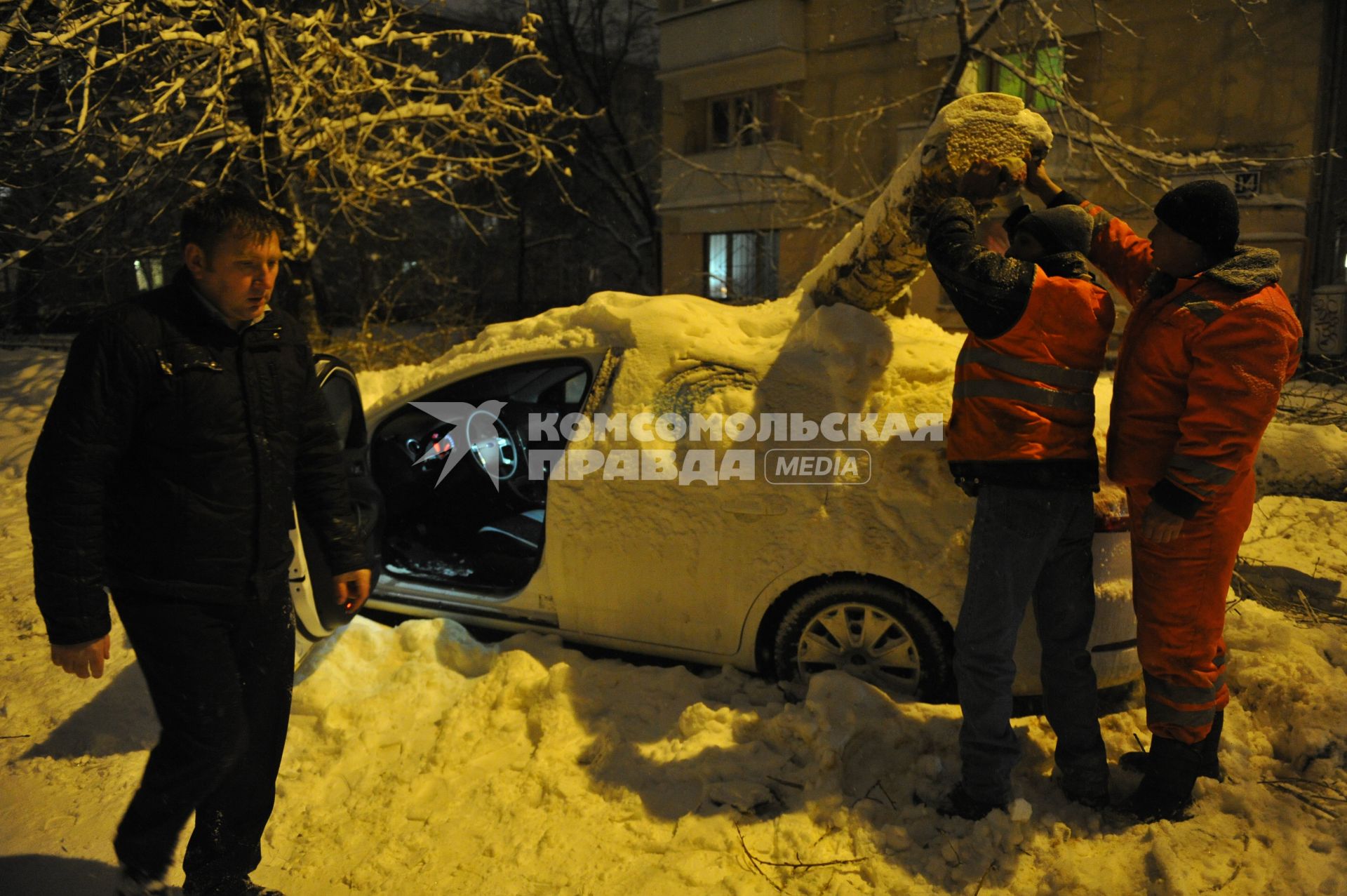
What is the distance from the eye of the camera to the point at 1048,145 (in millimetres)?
2928

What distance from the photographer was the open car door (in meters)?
3.19

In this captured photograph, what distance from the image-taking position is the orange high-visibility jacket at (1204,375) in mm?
2414

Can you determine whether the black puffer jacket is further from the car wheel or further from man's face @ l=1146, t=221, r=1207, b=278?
man's face @ l=1146, t=221, r=1207, b=278

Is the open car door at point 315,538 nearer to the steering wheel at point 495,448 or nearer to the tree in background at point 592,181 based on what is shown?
the steering wheel at point 495,448

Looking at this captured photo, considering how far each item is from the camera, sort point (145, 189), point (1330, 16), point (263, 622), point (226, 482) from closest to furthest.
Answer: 1. point (226, 482)
2. point (263, 622)
3. point (145, 189)
4. point (1330, 16)

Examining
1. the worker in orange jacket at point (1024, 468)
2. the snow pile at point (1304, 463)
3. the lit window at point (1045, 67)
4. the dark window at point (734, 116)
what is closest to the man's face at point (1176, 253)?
the worker in orange jacket at point (1024, 468)

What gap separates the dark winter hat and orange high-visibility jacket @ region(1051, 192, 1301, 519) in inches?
10.4

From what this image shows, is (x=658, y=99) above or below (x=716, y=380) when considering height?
above

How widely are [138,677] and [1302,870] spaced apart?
4.24 meters

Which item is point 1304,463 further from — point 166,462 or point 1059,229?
point 166,462

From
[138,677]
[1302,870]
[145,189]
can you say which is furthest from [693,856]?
[145,189]

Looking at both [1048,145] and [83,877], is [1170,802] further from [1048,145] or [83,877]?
[83,877]

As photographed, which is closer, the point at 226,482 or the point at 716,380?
the point at 226,482

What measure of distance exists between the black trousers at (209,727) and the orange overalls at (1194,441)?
8.37 feet
